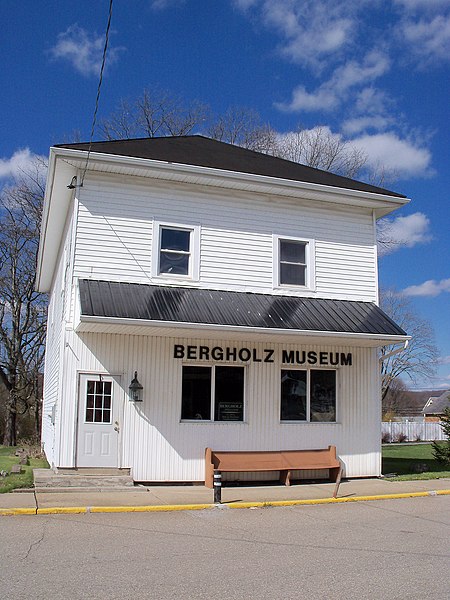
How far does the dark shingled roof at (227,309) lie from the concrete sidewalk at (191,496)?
143 inches

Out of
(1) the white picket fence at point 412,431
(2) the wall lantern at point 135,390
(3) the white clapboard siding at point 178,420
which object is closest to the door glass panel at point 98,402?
(3) the white clapboard siding at point 178,420

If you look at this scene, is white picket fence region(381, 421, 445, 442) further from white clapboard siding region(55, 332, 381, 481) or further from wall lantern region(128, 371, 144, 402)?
wall lantern region(128, 371, 144, 402)

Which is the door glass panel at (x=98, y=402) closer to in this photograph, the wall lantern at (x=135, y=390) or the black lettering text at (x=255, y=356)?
the wall lantern at (x=135, y=390)

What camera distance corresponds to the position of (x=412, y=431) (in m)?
45.3

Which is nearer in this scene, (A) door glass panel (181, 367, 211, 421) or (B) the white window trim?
(A) door glass panel (181, 367, 211, 421)

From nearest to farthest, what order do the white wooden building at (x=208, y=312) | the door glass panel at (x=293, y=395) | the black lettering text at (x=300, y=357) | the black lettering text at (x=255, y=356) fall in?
1. the white wooden building at (x=208, y=312)
2. the black lettering text at (x=255, y=356)
3. the door glass panel at (x=293, y=395)
4. the black lettering text at (x=300, y=357)

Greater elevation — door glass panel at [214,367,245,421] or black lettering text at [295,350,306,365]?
black lettering text at [295,350,306,365]

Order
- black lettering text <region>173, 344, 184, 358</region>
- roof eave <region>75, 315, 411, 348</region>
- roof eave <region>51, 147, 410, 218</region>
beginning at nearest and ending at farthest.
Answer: roof eave <region>75, 315, 411, 348</region>
roof eave <region>51, 147, 410, 218</region>
black lettering text <region>173, 344, 184, 358</region>

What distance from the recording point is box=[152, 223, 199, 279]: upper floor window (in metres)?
15.6

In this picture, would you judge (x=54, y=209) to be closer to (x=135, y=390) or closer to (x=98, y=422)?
(x=135, y=390)

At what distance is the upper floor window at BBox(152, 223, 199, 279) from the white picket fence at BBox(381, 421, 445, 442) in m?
32.2

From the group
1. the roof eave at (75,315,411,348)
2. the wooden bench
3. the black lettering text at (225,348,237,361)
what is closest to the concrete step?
the wooden bench

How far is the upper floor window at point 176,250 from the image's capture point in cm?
1561

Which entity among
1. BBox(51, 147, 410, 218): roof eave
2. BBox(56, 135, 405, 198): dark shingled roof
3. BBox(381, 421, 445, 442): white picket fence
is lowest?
BBox(381, 421, 445, 442): white picket fence
